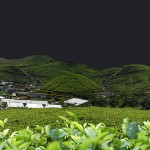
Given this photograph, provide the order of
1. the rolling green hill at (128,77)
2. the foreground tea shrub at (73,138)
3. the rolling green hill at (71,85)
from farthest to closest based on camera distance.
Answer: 1. the rolling green hill at (128,77)
2. the rolling green hill at (71,85)
3. the foreground tea shrub at (73,138)

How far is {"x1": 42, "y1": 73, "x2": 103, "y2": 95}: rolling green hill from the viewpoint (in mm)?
77875

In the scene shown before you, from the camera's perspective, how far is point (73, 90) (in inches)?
3088

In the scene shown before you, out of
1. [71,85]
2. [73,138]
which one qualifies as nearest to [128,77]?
[71,85]

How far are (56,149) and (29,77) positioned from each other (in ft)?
373

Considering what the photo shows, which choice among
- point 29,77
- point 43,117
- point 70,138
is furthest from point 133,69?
point 70,138

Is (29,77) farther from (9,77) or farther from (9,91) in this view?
(9,91)

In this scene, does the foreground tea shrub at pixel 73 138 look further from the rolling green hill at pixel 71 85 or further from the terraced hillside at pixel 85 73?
the terraced hillside at pixel 85 73

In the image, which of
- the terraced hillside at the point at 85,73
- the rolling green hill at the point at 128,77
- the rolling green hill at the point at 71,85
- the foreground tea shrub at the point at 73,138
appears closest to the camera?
the foreground tea shrub at the point at 73,138

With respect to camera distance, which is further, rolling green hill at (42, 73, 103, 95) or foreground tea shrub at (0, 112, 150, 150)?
rolling green hill at (42, 73, 103, 95)

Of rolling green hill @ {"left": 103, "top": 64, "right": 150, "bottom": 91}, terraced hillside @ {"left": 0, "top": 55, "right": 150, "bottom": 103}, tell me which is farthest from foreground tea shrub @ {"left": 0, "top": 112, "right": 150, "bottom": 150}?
rolling green hill @ {"left": 103, "top": 64, "right": 150, "bottom": 91}

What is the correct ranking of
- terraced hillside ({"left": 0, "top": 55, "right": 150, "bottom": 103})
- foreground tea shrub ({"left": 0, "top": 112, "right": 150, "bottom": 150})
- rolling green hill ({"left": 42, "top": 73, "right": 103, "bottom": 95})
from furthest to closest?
terraced hillside ({"left": 0, "top": 55, "right": 150, "bottom": 103})
rolling green hill ({"left": 42, "top": 73, "right": 103, "bottom": 95})
foreground tea shrub ({"left": 0, "top": 112, "right": 150, "bottom": 150})

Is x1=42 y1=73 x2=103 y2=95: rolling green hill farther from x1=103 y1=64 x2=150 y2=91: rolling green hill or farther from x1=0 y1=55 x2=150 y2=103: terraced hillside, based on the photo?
x1=103 y1=64 x2=150 y2=91: rolling green hill

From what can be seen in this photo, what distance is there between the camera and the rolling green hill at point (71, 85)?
7788 centimetres

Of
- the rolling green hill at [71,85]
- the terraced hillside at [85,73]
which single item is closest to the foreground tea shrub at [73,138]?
the rolling green hill at [71,85]
